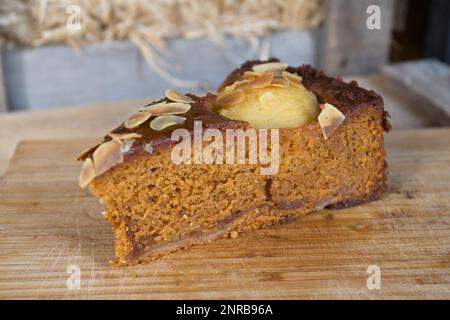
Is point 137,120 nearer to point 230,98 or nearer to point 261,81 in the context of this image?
point 230,98

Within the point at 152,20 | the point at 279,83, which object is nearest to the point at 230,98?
the point at 279,83

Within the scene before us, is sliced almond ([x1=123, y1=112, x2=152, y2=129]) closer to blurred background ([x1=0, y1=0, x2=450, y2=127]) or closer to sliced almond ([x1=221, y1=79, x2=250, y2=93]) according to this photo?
sliced almond ([x1=221, y1=79, x2=250, y2=93])

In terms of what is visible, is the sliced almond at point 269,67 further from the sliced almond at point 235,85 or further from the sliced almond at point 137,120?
the sliced almond at point 137,120

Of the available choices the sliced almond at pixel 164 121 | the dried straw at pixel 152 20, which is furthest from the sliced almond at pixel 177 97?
the dried straw at pixel 152 20

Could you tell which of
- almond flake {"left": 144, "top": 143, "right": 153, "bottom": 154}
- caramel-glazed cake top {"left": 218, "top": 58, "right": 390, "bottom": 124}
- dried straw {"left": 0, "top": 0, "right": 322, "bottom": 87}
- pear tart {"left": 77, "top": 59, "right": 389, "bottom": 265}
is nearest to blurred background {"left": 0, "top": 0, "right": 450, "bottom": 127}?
dried straw {"left": 0, "top": 0, "right": 322, "bottom": 87}

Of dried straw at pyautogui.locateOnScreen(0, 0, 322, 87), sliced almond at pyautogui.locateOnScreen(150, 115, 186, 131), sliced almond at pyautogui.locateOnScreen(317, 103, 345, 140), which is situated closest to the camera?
sliced almond at pyautogui.locateOnScreen(150, 115, 186, 131)

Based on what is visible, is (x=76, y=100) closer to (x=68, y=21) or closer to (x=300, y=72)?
(x=68, y=21)
